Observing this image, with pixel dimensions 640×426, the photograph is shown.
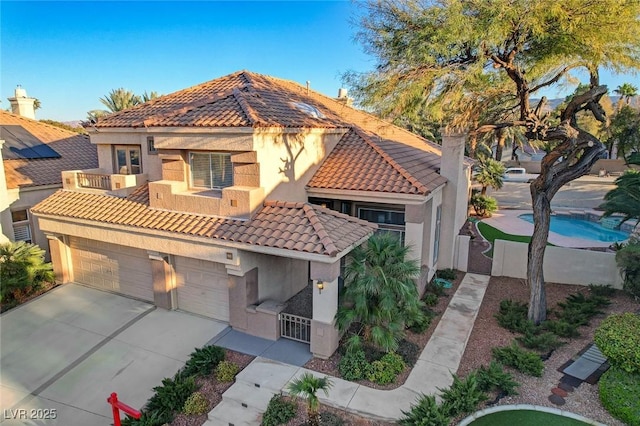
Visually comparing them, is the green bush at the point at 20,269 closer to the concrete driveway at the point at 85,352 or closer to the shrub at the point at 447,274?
the concrete driveway at the point at 85,352

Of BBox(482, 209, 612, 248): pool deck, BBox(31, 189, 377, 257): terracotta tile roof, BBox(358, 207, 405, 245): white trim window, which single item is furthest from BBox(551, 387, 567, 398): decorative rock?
BBox(482, 209, 612, 248): pool deck

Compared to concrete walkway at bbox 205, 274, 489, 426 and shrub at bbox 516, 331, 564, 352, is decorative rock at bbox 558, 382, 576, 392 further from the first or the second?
concrete walkway at bbox 205, 274, 489, 426

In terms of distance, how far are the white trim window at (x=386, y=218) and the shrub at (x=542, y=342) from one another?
206 inches

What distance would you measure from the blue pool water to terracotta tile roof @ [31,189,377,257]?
22314 millimetres

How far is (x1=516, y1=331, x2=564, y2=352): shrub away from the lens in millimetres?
11594

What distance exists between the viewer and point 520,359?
418 inches

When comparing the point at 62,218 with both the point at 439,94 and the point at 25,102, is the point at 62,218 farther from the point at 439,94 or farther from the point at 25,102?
the point at 25,102

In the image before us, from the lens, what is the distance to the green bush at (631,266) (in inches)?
541

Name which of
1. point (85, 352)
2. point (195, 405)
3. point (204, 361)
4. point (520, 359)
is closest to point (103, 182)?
point (85, 352)

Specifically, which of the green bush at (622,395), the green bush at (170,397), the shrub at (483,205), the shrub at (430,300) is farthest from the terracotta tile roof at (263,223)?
the shrub at (483,205)

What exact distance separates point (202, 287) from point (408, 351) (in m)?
6.92

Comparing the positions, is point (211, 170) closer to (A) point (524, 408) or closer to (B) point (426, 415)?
(B) point (426, 415)

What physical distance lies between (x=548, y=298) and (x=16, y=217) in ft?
72.8

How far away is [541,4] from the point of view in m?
11.0
